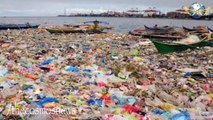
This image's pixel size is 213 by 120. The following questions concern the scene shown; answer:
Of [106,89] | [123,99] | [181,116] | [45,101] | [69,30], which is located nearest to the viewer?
[181,116]

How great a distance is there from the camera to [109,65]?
1138cm

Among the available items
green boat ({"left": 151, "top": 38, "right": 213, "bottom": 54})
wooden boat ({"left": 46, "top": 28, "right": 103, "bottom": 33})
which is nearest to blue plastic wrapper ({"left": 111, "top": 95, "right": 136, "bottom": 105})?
green boat ({"left": 151, "top": 38, "right": 213, "bottom": 54})

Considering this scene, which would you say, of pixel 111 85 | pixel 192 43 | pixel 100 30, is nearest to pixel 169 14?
pixel 100 30

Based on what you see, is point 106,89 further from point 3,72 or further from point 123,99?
point 3,72

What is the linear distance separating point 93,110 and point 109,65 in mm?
5345

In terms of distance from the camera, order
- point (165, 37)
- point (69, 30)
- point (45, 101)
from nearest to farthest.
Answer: point (45, 101)
point (165, 37)
point (69, 30)

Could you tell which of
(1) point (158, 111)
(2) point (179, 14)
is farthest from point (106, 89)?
(2) point (179, 14)

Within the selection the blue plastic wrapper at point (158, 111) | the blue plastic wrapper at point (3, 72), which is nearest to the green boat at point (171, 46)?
the blue plastic wrapper at point (3, 72)

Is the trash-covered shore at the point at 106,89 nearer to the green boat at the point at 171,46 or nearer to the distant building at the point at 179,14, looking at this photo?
the green boat at the point at 171,46

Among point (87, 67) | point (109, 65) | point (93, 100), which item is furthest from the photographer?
point (109, 65)

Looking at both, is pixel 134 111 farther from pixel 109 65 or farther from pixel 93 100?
pixel 109 65

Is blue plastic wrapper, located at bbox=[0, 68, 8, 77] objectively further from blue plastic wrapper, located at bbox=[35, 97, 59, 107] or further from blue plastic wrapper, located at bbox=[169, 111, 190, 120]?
blue plastic wrapper, located at bbox=[169, 111, 190, 120]

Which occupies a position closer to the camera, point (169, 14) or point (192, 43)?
point (192, 43)

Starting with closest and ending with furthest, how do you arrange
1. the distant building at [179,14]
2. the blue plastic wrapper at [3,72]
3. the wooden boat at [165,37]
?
the blue plastic wrapper at [3,72] < the wooden boat at [165,37] < the distant building at [179,14]
